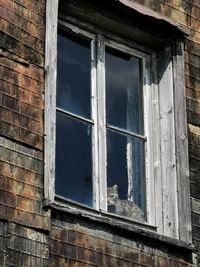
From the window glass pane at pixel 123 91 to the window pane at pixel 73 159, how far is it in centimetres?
43

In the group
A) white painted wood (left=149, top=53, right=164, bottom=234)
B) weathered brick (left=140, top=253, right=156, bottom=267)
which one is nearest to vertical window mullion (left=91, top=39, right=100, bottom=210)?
weathered brick (left=140, top=253, right=156, bottom=267)

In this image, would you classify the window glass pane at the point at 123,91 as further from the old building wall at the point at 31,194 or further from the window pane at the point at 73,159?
the old building wall at the point at 31,194

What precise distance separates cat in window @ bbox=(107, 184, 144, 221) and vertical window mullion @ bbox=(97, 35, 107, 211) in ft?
0.45

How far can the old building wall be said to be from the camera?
8602mm

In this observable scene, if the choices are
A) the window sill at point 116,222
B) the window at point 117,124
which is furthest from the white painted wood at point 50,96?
the window sill at point 116,222

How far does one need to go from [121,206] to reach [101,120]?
0.77m

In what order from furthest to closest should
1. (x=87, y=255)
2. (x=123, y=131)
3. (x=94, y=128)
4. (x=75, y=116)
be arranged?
(x=123, y=131) → (x=94, y=128) → (x=75, y=116) → (x=87, y=255)

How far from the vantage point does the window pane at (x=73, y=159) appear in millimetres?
9398

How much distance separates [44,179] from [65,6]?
174 centimetres

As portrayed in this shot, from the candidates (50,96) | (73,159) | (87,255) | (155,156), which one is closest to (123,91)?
(155,156)

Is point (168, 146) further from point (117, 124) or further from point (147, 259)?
point (147, 259)

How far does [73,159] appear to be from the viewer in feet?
31.3

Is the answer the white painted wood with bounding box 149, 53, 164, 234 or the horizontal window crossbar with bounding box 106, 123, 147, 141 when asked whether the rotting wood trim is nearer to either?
the white painted wood with bounding box 149, 53, 164, 234

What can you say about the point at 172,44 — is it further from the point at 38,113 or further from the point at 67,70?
the point at 38,113
